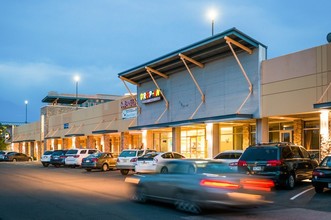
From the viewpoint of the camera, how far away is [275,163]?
16.9 meters

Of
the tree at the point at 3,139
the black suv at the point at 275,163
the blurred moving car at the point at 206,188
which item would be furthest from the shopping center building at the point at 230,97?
the tree at the point at 3,139

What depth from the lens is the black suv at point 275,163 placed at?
1688 centimetres

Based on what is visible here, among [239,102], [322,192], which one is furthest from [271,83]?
[322,192]

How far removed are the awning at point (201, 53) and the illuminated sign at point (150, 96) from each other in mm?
1422

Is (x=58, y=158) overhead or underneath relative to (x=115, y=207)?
underneath

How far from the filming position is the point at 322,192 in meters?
16.3

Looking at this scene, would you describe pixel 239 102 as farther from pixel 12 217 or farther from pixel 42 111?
pixel 42 111

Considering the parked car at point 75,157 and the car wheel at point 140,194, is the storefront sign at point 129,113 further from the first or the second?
the car wheel at point 140,194

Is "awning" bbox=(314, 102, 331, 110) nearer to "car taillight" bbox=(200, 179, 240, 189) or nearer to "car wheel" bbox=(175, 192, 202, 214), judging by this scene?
"car taillight" bbox=(200, 179, 240, 189)

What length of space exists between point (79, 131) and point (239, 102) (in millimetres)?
32501

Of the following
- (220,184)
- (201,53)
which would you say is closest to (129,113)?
(201,53)

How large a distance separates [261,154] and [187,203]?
6.66 metres

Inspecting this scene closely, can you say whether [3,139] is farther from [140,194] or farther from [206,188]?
[206,188]

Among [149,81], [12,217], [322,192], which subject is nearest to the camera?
[12,217]
